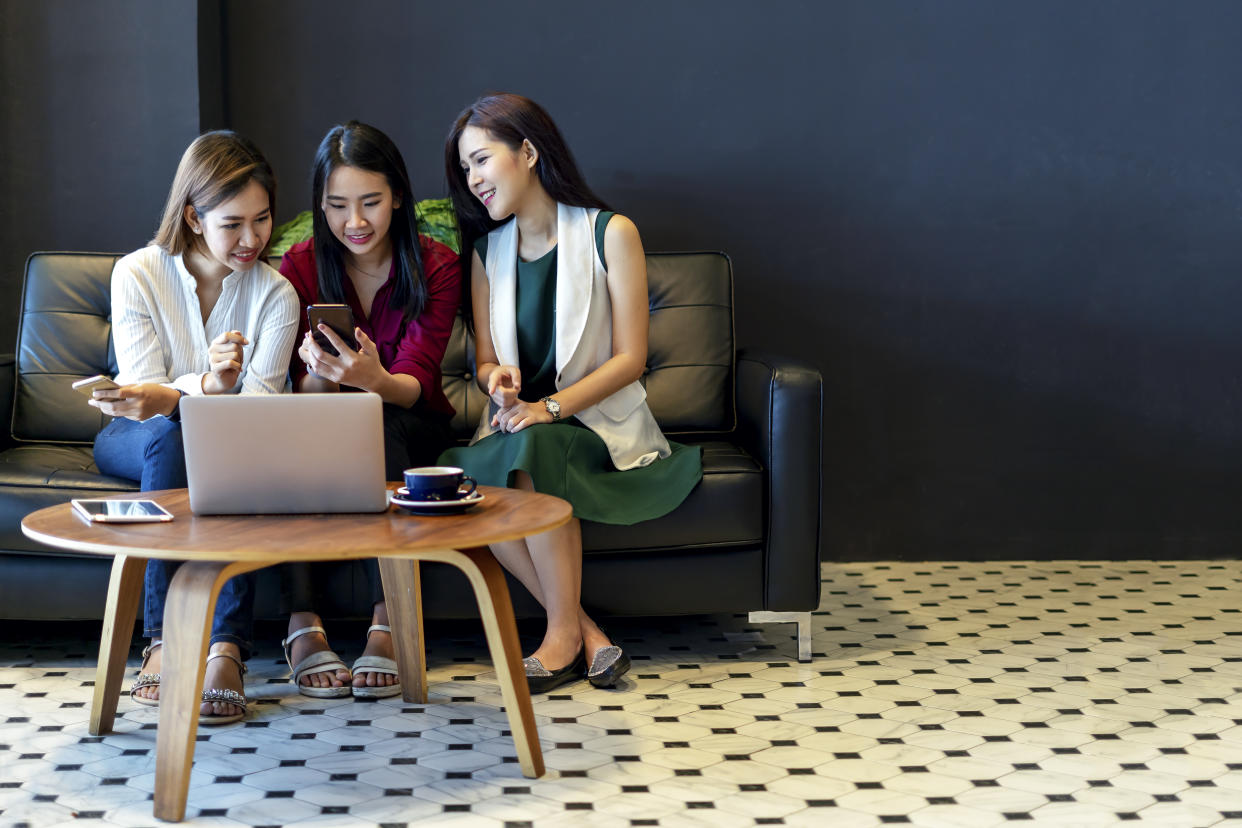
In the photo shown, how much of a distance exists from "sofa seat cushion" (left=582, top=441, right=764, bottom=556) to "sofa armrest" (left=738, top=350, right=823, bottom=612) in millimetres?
44

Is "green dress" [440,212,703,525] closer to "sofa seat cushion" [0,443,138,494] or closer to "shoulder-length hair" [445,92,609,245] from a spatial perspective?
"shoulder-length hair" [445,92,609,245]

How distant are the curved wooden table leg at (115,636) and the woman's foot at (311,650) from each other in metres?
0.37

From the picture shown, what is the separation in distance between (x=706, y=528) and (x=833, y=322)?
1253mm

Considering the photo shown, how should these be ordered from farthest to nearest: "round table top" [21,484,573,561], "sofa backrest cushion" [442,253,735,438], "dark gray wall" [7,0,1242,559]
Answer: "dark gray wall" [7,0,1242,559]
"sofa backrest cushion" [442,253,735,438]
"round table top" [21,484,573,561]

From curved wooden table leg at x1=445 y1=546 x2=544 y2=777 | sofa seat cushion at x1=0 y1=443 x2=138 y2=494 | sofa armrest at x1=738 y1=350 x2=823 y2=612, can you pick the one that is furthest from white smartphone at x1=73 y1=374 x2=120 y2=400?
sofa armrest at x1=738 y1=350 x2=823 y2=612

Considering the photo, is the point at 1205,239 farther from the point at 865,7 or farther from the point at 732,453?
the point at 732,453

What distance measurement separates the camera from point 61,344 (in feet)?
10.2

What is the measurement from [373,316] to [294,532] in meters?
1.06

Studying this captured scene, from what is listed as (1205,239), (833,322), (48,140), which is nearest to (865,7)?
(833,322)

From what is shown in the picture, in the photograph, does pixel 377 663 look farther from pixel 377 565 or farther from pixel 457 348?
pixel 457 348

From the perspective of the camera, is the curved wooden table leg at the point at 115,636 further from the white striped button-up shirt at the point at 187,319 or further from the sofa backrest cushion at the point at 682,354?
the sofa backrest cushion at the point at 682,354

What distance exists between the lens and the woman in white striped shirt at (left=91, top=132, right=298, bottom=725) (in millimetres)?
2441

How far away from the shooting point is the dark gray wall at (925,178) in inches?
144

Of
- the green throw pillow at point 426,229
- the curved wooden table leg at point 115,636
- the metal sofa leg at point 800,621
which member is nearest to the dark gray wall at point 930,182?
the green throw pillow at point 426,229
